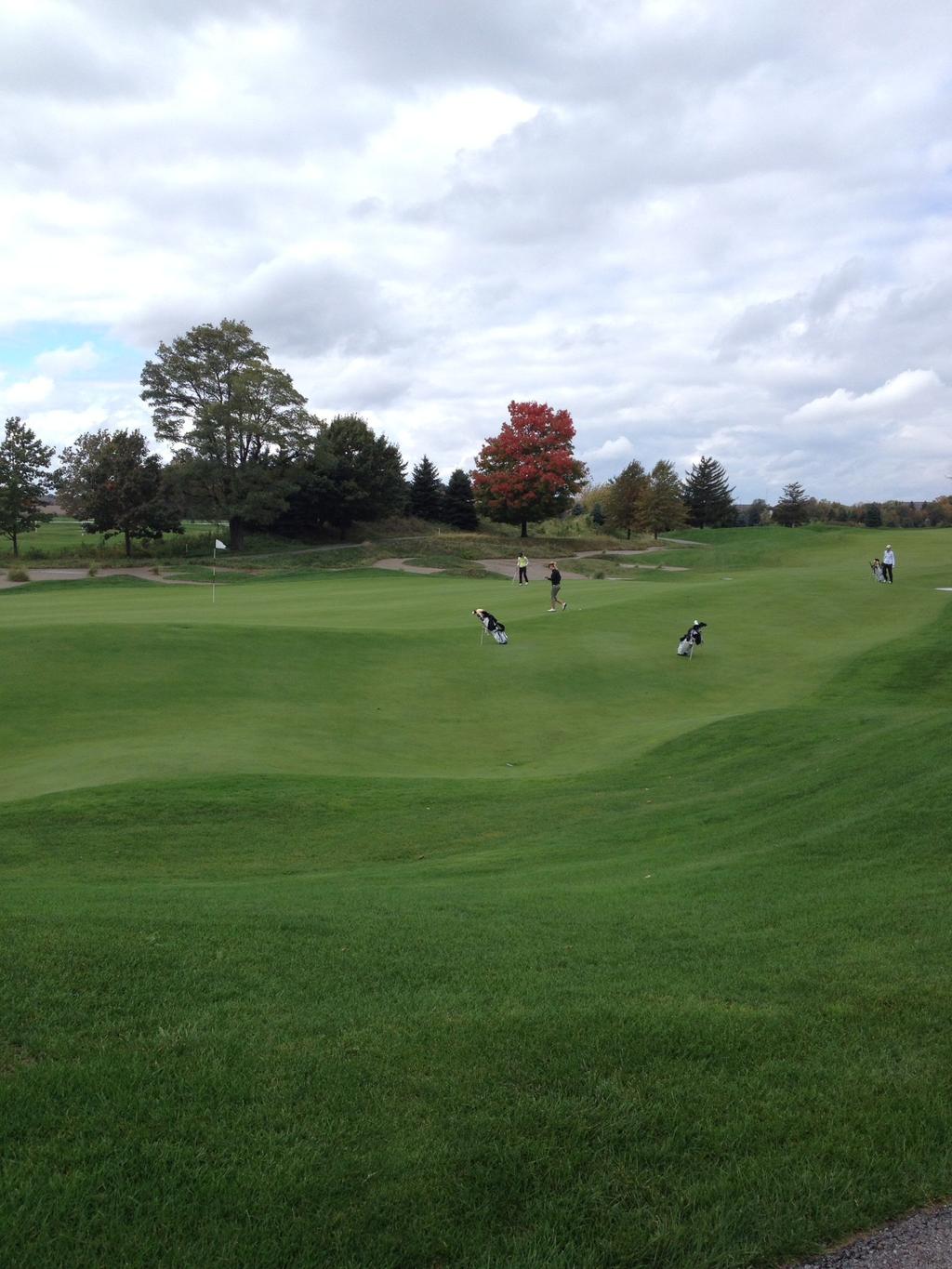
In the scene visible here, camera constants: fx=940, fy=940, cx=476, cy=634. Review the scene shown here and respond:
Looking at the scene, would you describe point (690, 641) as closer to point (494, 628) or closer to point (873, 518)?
point (494, 628)

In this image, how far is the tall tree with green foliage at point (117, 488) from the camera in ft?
203

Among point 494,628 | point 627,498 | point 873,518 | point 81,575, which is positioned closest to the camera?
point 494,628

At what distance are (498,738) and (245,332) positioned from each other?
54092 mm

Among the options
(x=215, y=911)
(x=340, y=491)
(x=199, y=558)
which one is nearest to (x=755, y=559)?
(x=340, y=491)

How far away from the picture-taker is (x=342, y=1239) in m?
3.81

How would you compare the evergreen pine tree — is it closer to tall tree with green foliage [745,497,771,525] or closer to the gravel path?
tall tree with green foliage [745,497,771,525]

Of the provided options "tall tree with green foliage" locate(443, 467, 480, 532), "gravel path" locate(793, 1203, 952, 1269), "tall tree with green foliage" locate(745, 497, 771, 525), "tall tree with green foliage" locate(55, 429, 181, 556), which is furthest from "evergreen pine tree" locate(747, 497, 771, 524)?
"gravel path" locate(793, 1203, 952, 1269)

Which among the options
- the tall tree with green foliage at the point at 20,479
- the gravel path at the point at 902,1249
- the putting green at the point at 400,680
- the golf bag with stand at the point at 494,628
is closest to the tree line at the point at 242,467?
the tall tree with green foliage at the point at 20,479

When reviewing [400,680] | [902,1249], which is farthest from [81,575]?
[902,1249]

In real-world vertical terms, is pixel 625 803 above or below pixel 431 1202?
below

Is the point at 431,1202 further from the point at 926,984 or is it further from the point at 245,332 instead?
the point at 245,332

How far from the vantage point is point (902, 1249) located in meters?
3.90

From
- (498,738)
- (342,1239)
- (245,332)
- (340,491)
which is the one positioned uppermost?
(245,332)

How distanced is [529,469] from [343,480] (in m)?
13.8
